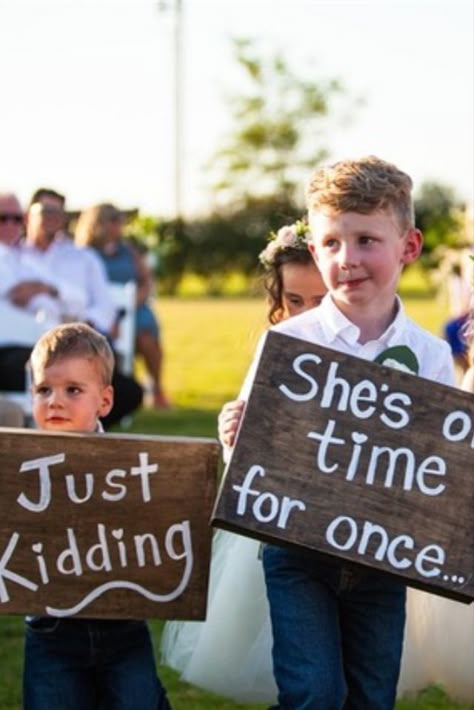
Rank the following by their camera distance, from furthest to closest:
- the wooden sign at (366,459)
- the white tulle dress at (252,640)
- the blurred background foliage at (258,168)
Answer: the blurred background foliage at (258,168), the white tulle dress at (252,640), the wooden sign at (366,459)

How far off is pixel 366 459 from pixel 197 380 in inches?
575

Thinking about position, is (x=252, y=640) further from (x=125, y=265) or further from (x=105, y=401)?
(x=125, y=265)

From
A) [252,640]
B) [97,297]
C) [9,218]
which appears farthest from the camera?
[97,297]

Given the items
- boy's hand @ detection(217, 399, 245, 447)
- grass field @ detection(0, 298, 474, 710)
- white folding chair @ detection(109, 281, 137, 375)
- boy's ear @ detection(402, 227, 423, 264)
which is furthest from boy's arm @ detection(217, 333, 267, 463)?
white folding chair @ detection(109, 281, 137, 375)

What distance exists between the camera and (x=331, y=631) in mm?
4234

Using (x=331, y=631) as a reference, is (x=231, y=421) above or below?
above

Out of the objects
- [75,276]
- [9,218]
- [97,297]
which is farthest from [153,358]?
[9,218]

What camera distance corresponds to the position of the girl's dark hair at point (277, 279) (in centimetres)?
520

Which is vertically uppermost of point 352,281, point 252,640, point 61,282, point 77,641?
point 352,281

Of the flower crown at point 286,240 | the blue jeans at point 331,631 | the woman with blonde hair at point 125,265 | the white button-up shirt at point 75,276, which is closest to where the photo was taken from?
the blue jeans at point 331,631

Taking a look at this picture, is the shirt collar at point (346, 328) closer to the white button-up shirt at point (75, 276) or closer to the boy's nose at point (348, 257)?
the boy's nose at point (348, 257)

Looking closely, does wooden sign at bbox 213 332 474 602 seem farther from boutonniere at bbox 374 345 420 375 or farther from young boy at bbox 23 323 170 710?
young boy at bbox 23 323 170 710

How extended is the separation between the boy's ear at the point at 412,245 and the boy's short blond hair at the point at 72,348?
2.84 feet

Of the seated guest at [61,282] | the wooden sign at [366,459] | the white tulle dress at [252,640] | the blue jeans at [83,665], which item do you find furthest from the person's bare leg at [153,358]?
the wooden sign at [366,459]
